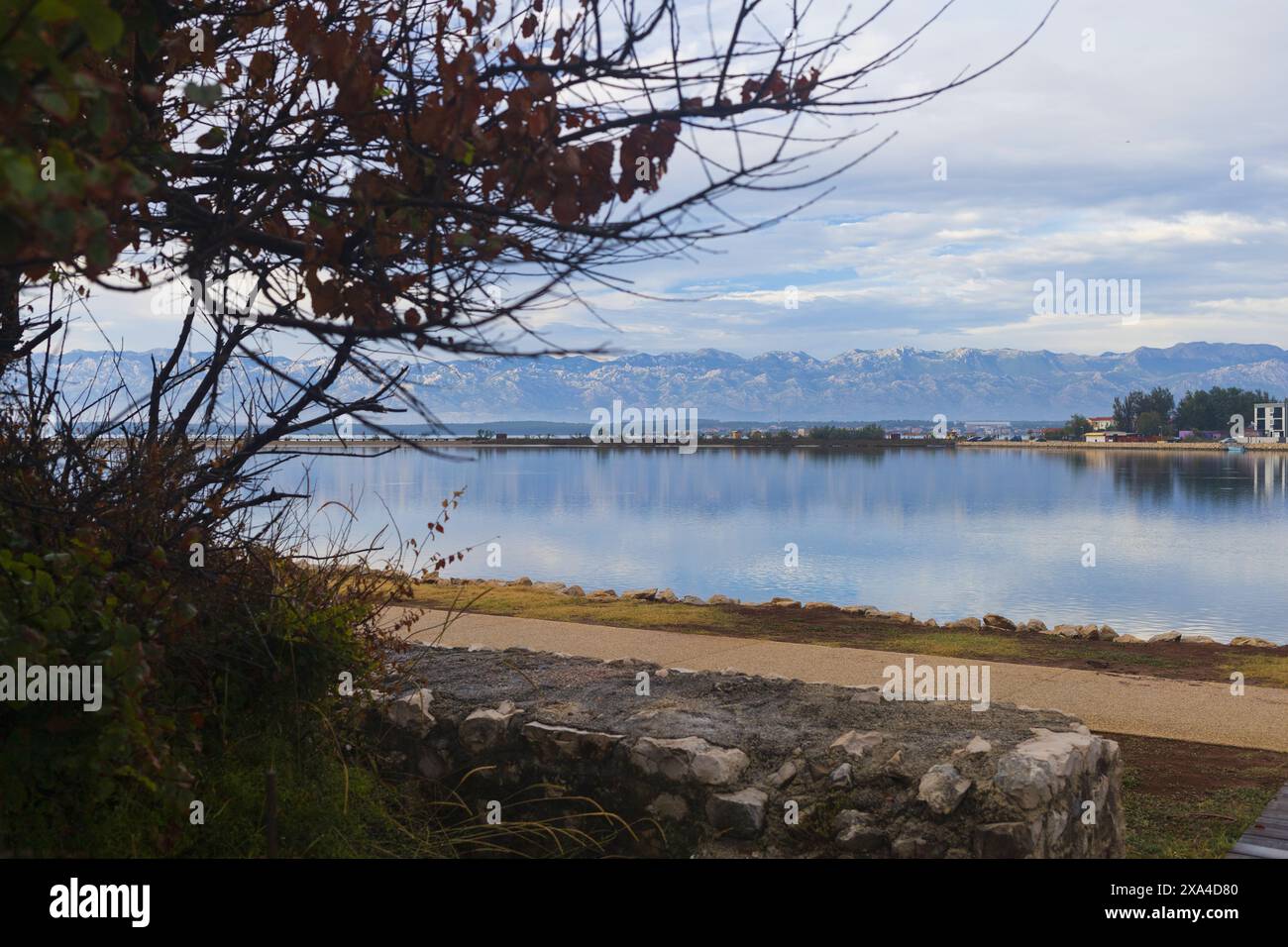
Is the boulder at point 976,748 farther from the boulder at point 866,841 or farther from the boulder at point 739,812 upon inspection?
the boulder at point 739,812

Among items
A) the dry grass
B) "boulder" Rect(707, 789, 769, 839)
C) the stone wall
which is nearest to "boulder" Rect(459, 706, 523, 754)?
the stone wall

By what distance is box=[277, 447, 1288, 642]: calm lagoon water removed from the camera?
24.6m

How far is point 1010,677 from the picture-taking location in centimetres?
1038

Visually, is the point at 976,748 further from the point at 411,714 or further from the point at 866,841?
the point at 411,714

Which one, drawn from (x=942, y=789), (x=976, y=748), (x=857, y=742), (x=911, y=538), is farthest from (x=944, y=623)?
(x=911, y=538)

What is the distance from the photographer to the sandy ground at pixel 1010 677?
894 centimetres

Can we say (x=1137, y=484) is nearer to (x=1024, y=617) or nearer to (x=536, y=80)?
(x=1024, y=617)

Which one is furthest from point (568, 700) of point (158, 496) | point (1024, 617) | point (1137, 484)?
point (1137, 484)

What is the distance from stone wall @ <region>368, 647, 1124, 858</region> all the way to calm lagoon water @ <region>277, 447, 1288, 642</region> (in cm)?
152

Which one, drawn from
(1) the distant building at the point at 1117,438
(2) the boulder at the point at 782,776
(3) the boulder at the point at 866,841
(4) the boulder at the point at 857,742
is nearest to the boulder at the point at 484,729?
(2) the boulder at the point at 782,776

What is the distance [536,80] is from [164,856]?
3.55 meters

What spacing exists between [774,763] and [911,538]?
34.7m

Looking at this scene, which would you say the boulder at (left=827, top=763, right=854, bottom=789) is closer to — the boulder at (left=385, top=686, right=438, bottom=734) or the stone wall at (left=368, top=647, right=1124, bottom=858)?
the stone wall at (left=368, top=647, right=1124, bottom=858)

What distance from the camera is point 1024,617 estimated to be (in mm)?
22000
